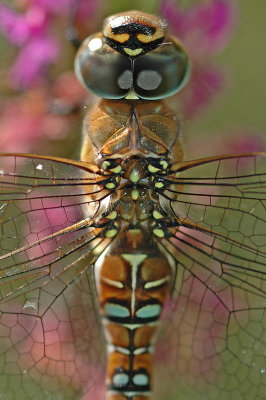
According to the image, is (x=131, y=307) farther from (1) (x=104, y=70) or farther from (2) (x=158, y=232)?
(1) (x=104, y=70)

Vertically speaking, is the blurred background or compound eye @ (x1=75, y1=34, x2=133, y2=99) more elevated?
the blurred background

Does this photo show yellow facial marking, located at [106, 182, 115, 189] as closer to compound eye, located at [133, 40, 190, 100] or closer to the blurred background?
compound eye, located at [133, 40, 190, 100]

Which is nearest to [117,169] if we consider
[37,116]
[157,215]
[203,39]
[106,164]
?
[106,164]

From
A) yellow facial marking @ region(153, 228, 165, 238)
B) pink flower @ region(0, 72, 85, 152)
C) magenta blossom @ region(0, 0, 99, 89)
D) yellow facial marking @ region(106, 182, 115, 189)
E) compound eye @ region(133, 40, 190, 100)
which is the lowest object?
yellow facial marking @ region(153, 228, 165, 238)

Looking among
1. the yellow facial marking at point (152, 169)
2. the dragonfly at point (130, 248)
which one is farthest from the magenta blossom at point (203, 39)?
the yellow facial marking at point (152, 169)

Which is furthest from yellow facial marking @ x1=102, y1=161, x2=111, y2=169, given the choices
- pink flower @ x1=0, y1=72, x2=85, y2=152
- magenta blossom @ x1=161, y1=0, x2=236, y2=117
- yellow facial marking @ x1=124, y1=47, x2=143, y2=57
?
magenta blossom @ x1=161, y1=0, x2=236, y2=117

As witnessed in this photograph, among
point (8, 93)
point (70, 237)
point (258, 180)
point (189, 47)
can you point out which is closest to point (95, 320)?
point (70, 237)
